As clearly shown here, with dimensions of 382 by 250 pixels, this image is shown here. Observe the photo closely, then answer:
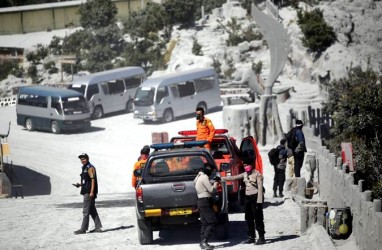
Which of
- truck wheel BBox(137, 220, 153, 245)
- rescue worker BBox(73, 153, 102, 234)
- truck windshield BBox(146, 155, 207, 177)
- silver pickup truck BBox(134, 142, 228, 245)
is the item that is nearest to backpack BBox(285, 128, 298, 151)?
truck windshield BBox(146, 155, 207, 177)

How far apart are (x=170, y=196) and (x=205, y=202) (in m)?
0.72

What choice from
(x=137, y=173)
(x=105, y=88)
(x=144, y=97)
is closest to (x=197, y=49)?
(x=105, y=88)

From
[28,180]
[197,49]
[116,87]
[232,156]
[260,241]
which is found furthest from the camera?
[197,49]

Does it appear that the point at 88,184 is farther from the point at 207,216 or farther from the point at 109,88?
the point at 109,88

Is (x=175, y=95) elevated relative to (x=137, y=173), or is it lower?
lower

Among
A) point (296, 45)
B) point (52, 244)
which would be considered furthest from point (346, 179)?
point (296, 45)

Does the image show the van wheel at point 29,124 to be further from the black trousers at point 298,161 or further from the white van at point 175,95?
the black trousers at point 298,161

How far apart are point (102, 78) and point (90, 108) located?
1.72m

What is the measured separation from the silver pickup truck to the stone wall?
238cm

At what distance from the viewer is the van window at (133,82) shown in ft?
160

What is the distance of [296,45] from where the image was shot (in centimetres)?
5547

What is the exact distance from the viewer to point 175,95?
45.8 meters

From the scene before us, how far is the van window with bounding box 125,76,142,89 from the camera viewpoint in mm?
48875

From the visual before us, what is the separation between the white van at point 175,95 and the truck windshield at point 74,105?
2.59 meters
